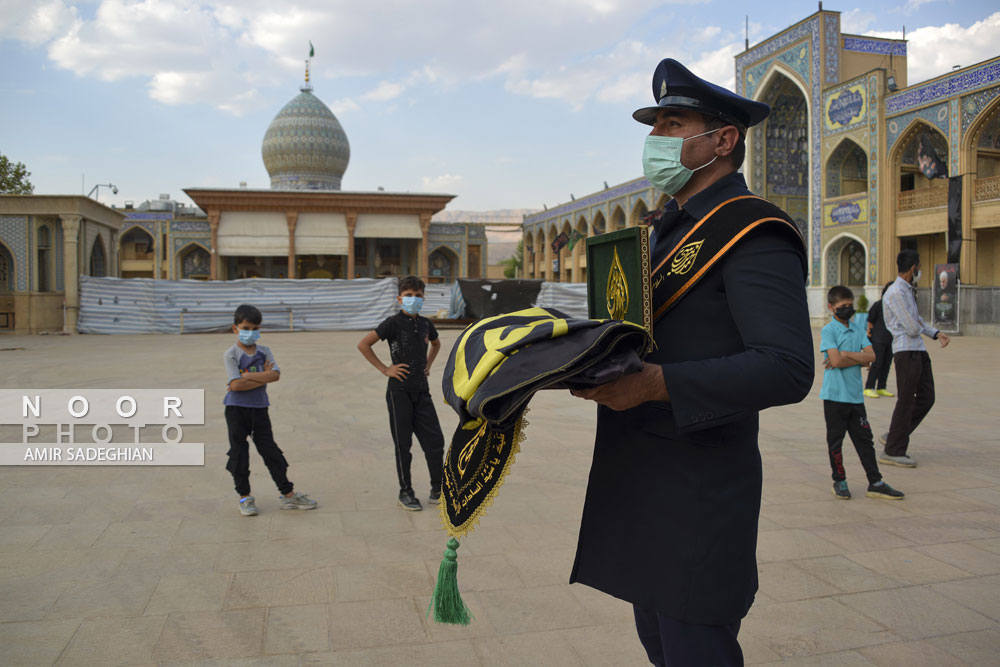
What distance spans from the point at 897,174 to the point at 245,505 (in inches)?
831

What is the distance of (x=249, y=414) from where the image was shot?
441 centimetres

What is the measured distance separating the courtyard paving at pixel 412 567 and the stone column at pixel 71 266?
1324cm

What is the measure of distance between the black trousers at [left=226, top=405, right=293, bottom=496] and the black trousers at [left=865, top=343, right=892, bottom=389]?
6573mm

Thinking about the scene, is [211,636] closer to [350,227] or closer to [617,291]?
[617,291]

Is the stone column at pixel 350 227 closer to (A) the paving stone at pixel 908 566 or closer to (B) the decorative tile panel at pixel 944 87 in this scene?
(B) the decorative tile panel at pixel 944 87

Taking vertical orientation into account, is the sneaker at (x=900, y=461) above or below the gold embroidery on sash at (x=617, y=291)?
below

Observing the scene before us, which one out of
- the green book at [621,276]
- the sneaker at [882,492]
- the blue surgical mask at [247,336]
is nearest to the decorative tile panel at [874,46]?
the sneaker at [882,492]

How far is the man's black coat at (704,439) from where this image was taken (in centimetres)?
138

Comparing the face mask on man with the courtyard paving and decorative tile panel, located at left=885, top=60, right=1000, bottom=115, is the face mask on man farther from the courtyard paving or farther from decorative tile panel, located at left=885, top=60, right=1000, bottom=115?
decorative tile panel, located at left=885, top=60, right=1000, bottom=115

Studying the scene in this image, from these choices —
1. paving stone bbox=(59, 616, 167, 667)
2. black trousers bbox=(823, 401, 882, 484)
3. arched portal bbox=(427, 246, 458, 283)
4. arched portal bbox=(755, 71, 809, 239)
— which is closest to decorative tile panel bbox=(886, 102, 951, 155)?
arched portal bbox=(755, 71, 809, 239)

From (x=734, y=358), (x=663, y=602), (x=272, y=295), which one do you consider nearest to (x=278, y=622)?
(x=663, y=602)

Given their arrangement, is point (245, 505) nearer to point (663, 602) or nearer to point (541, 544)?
point (541, 544)

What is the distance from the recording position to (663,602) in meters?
1.51

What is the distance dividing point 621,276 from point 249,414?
339 cm
